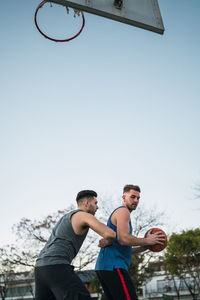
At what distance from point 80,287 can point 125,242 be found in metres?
0.84

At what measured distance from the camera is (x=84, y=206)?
3777 millimetres

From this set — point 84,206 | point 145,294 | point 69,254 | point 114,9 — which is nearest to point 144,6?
point 114,9

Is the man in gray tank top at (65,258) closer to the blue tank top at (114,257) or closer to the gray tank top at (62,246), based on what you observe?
the gray tank top at (62,246)

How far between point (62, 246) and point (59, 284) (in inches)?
15.9

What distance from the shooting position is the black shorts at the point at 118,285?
12.0 feet

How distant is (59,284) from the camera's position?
10.5 feet

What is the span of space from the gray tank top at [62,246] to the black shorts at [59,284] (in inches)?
2.8

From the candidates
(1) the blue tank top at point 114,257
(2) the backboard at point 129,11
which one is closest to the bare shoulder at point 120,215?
(1) the blue tank top at point 114,257

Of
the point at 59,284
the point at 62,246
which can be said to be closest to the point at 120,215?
the point at 62,246

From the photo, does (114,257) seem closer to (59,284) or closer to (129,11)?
(59,284)

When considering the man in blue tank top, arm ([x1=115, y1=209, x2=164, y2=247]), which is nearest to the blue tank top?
the man in blue tank top

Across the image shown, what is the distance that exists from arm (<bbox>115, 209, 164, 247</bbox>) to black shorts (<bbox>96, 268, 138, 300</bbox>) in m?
0.35

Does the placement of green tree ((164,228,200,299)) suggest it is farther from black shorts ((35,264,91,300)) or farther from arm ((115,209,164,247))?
black shorts ((35,264,91,300))

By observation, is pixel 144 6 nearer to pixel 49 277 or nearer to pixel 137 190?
pixel 137 190
